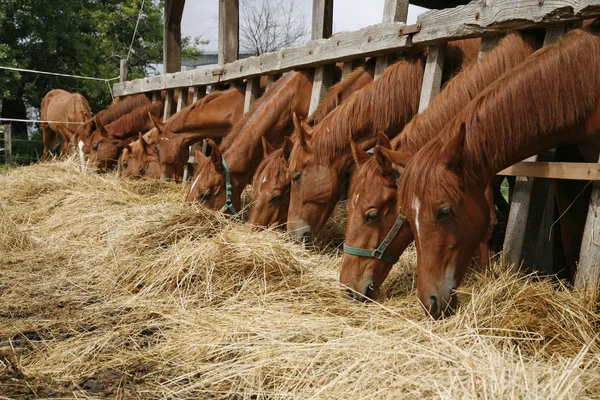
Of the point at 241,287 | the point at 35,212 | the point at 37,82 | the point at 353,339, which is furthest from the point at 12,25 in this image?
the point at 353,339

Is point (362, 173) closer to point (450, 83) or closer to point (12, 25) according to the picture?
point (450, 83)

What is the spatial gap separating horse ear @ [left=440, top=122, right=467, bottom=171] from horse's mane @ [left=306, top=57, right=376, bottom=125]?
7.12 feet

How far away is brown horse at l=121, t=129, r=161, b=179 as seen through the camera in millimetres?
7871

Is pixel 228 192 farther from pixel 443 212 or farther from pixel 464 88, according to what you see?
pixel 443 212

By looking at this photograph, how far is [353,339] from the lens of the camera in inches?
91.6

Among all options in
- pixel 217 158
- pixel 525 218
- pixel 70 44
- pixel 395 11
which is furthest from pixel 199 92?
pixel 70 44

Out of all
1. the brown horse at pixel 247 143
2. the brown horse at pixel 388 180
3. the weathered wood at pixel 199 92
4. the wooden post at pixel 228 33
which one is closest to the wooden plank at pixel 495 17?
the brown horse at pixel 388 180

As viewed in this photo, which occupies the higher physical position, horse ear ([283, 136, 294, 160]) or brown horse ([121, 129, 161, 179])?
horse ear ([283, 136, 294, 160])

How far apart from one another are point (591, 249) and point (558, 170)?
17.9 inches

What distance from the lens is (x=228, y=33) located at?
23.6 ft

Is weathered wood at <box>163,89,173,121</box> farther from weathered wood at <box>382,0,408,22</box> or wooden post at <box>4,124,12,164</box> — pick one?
wooden post at <box>4,124,12,164</box>

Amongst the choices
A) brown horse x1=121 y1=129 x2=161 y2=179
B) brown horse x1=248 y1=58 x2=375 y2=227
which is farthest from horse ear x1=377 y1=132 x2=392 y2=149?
brown horse x1=121 y1=129 x2=161 y2=179

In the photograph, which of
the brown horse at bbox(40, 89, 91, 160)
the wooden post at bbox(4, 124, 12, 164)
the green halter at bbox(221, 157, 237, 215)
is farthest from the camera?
the wooden post at bbox(4, 124, 12, 164)

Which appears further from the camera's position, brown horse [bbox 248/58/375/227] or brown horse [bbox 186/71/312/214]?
brown horse [bbox 186/71/312/214]
